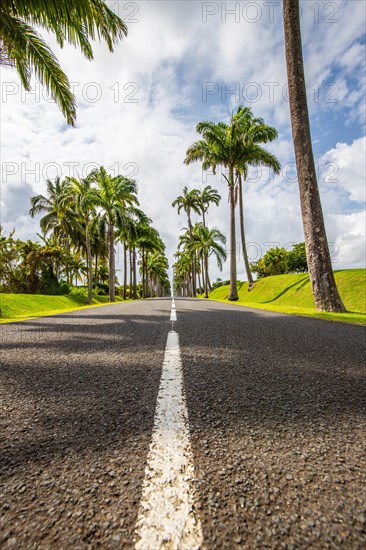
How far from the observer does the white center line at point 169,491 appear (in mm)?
757

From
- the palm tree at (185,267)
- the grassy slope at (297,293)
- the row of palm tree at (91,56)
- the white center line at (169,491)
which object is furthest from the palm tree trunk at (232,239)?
the palm tree at (185,267)

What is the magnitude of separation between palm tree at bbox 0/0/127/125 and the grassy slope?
10175 mm

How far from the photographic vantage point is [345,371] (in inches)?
93.3

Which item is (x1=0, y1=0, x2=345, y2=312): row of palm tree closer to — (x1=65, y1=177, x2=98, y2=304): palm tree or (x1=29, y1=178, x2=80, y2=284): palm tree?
(x1=65, y1=177, x2=98, y2=304): palm tree

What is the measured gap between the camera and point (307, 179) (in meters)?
9.30

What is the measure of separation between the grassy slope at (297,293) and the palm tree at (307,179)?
2.74 ft

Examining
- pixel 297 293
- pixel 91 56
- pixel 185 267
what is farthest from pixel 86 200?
pixel 185 267

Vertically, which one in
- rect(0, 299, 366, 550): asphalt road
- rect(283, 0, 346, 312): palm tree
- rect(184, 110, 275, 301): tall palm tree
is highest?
rect(184, 110, 275, 301): tall palm tree

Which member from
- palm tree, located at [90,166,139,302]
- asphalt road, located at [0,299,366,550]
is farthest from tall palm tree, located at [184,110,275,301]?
asphalt road, located at [0,299,366,550]

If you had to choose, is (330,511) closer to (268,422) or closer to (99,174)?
(268,422)

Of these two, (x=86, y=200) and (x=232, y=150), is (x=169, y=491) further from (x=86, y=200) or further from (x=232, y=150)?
(x=86, y=200)

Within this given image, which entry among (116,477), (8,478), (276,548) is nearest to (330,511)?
(276,548)

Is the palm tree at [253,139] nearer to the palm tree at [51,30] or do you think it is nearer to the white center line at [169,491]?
the palm tree at [51,30]

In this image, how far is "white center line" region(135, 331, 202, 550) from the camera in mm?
757
